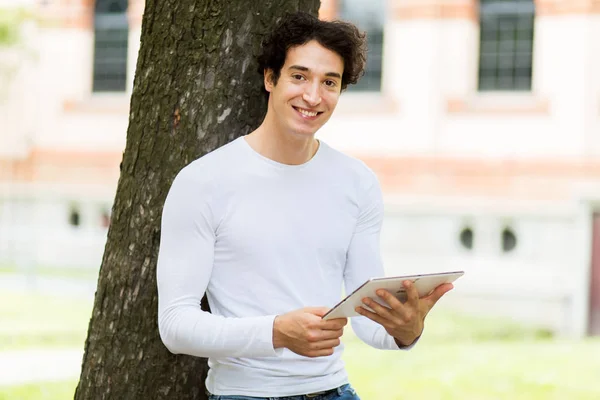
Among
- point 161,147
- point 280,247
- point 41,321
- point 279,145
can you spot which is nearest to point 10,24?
point 41,321

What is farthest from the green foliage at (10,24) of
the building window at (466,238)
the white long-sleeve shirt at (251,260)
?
the white long-sleeve shirt at (251,260)

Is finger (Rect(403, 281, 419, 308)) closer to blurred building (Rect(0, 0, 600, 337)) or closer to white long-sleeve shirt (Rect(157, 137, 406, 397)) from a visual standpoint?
white long-sleeve shirt (Rect(157, 137, 406, 397))

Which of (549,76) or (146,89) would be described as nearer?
(146,89)

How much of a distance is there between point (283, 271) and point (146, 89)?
38.7 inches

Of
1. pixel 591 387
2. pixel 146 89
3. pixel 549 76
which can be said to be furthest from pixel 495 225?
pixel 146 89

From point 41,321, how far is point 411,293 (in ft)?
32.2

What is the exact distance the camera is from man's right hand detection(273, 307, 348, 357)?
2.54 m

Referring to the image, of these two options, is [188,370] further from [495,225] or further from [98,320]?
[495,225]

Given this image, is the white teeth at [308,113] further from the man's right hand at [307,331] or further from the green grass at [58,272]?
the green grass at [58,272]

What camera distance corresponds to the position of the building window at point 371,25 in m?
15.3

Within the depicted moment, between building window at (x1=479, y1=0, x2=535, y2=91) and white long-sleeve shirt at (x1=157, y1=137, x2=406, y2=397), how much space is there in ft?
39.9

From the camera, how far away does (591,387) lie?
891 cm

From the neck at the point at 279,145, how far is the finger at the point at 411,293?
51 cm

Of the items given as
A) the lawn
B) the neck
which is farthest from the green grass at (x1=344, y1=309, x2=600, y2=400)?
the neck
